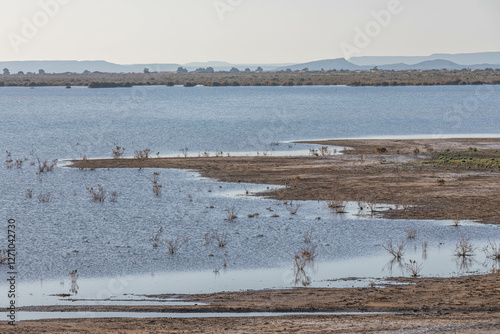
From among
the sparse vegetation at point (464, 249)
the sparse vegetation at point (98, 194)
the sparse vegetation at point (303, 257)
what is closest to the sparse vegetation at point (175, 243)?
the sparse vegetation at point (303, 257)

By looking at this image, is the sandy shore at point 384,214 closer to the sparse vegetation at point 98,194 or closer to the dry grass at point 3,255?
the dry grass at point 3,255

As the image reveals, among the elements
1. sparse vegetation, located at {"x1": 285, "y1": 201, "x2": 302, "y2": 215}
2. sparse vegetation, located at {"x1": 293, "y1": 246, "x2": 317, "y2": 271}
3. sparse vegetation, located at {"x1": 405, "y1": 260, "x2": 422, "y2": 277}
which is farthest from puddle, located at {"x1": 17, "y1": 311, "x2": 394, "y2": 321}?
sparse vegetation, located at {"x1": 285, "y1": 201, "x2": 302, "y2": 215}

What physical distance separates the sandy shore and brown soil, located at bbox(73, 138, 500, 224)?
0.04 m

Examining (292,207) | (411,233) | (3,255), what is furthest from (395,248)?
(3,255)

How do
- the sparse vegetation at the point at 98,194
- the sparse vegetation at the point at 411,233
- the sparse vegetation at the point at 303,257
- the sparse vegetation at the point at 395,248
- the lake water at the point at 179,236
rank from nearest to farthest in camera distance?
the lake water at the point at 179,236 → the sparse vegetation at the point at 303,257 → the sparse vegetation at the point at 395,248 → the sparse vegetation at the point at 411,233 → the sparse vegetation at the point at 98,194

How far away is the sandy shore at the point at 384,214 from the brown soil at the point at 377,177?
0.04 m

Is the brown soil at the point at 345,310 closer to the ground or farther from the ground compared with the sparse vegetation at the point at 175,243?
farther from the ground

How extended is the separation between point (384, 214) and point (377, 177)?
7.23 metres

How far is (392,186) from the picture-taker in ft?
93.5

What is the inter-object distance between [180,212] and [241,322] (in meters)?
12.4

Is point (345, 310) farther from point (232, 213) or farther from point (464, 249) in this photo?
point (232, 213)

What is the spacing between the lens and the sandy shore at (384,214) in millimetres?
12023

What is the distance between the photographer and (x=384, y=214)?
23.7 metres

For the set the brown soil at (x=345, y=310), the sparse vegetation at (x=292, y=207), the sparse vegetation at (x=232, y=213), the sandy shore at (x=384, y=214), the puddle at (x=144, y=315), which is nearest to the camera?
the brown soil at (x=345, y=310)
